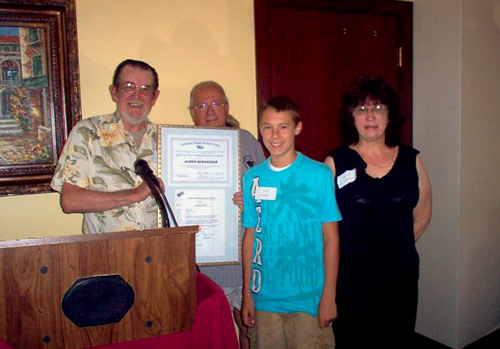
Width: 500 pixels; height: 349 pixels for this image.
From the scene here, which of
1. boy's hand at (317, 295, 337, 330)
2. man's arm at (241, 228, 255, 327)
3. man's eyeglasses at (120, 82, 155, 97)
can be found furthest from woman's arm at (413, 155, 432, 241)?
man's eyeglasses at (120, 82, 155, 97)

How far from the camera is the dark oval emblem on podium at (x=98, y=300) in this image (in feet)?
2.97

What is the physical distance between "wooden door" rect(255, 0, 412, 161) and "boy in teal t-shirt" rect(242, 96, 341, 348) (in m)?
1.05

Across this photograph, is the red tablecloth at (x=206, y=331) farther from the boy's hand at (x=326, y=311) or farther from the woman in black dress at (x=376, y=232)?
the woman in black dress at (x=376, y=232)

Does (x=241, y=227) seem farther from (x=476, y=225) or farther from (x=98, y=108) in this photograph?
(x=476, y=225)

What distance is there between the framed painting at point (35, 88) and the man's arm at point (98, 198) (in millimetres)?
504

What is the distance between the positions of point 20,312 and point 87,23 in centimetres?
177

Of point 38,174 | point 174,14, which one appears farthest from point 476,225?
point 38,174

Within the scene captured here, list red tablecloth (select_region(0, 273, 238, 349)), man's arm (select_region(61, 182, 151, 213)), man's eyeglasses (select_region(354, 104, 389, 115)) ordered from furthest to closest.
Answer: man's eyeglasses (select_region(354, 104, 389, 115)) → man's arm (select_region(61, 182, 151, 213)) → red tablecloth (select_region(0, 273, 238, 349))

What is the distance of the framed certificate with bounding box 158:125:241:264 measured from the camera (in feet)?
5.69

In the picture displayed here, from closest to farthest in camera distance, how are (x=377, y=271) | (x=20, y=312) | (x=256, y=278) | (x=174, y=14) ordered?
(x=20, y=312), (x=256, y=278), (x=377, y=271), (x=174, y=14)

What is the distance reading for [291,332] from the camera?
158 centimetres

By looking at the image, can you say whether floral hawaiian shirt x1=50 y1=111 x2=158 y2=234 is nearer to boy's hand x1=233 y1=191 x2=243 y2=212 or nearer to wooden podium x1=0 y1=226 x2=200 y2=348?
boy's hand x1=233 y1=191 x2=243 y2=212

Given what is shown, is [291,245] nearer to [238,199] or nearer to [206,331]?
[238,199]

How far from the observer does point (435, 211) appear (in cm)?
290
